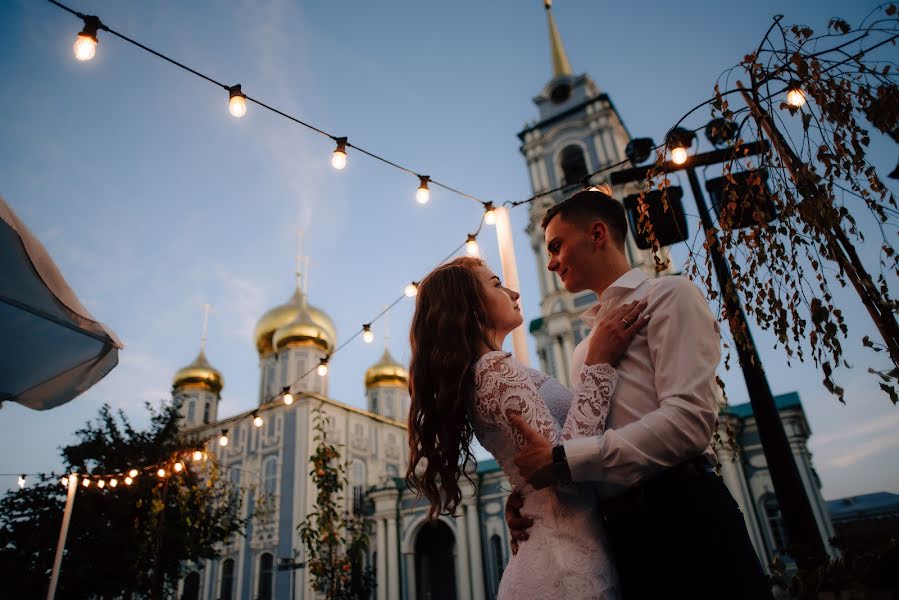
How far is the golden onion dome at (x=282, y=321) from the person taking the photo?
38.8 m

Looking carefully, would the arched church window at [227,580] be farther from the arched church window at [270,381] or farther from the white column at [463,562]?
the white column at [463,562]

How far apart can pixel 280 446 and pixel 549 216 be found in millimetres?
33628

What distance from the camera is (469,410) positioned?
2176 millimetres

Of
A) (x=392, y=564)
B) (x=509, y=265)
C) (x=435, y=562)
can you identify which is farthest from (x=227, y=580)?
(x=509, y=265)

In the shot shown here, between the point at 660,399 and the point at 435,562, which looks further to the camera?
the point at 435,562

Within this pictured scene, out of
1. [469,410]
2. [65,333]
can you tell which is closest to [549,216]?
[469,410]

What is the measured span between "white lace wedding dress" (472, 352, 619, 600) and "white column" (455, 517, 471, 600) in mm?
24133

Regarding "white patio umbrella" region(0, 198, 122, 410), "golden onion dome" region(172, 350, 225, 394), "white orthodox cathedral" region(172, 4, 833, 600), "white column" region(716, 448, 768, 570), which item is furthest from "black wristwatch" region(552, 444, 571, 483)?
"golden onion dome" region(172, 350, 225, 394)

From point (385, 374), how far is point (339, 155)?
1497 inches

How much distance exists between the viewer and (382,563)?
2531 centimetres

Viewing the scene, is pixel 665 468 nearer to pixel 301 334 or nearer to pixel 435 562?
pixel 435 562

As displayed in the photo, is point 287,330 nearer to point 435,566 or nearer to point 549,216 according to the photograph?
point 435,566

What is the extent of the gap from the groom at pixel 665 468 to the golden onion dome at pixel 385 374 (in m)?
41.1

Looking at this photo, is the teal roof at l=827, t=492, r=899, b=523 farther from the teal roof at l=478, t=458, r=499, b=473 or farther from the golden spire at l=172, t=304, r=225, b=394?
the golden spire at l=172, t=304, r=225, b=394
